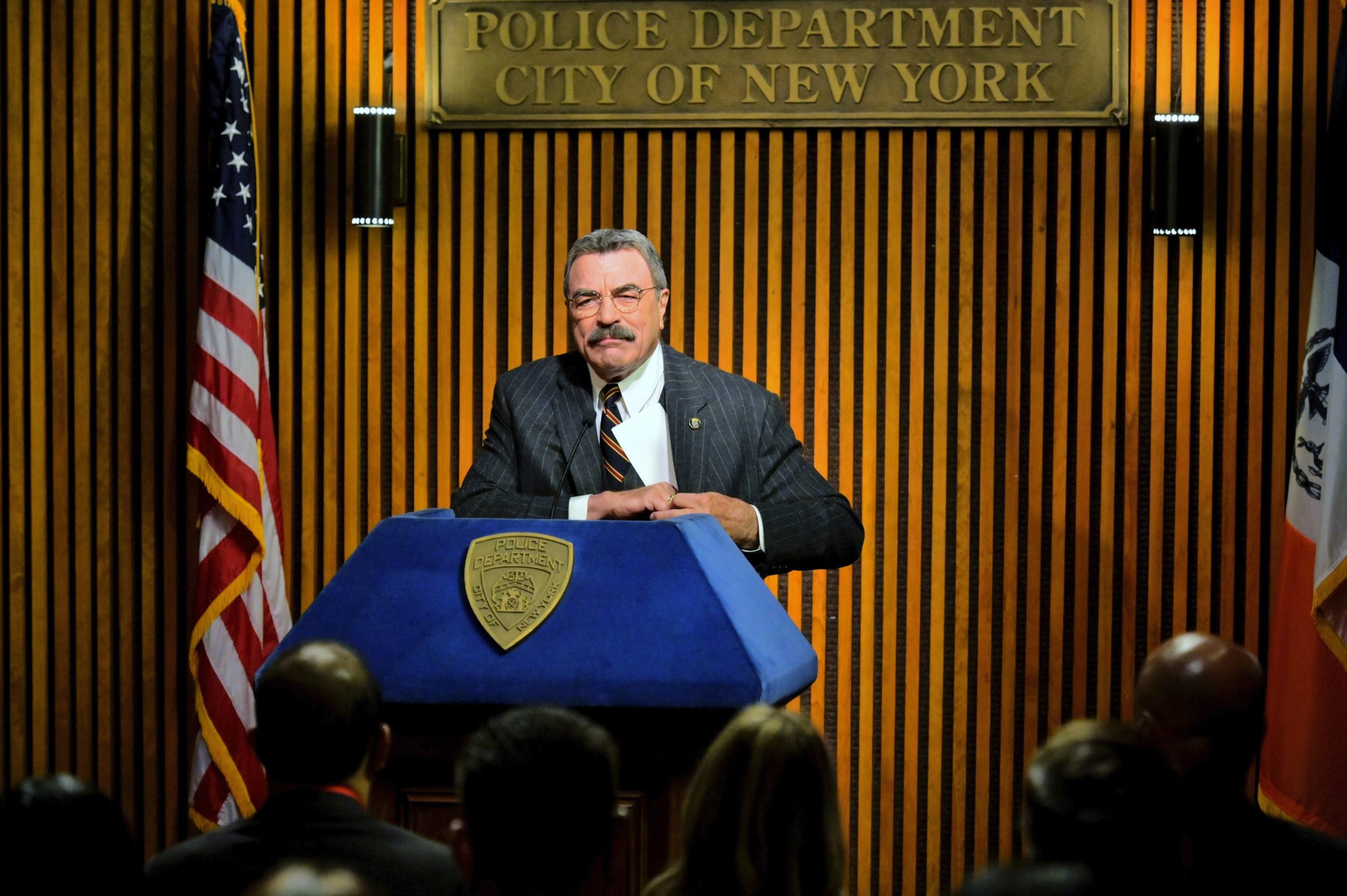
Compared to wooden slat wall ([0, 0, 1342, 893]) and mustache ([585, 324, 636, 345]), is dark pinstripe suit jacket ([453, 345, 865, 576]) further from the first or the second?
wooden slat wall ([0, 0, 1342, 893])

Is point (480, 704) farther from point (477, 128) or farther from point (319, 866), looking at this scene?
point (477, 128)

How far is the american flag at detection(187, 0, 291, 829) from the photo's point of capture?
3992 mm

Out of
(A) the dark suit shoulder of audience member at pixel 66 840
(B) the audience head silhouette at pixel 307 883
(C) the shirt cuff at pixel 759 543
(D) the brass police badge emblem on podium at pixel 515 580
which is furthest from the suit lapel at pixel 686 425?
(B) the audience head silhouette at pixel 307 883

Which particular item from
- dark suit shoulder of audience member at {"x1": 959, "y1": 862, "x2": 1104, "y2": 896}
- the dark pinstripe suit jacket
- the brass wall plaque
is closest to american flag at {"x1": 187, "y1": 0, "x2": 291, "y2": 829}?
the brass wall plaque

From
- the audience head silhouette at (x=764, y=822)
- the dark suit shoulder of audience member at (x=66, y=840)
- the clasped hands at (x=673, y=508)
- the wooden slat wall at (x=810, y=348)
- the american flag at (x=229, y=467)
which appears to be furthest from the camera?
the wooden slat wall at (x=810, y=348)

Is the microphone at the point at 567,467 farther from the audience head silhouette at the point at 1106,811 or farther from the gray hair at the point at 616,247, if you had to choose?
the audience head silhouette at the point at 1106,811

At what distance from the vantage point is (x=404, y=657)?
213 cm

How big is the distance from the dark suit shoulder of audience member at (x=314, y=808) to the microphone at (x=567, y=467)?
95 cm

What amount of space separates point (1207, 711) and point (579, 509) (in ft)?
4.52

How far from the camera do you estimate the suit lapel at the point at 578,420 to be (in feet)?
10.4

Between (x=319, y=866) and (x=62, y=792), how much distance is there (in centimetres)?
48

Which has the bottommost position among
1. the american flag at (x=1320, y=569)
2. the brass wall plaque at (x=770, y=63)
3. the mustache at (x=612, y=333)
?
the american flag at (x=1320, y=569)

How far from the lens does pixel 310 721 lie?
5.66 ft

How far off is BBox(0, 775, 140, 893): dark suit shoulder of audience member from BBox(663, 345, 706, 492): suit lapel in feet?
6.39
